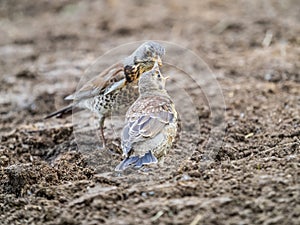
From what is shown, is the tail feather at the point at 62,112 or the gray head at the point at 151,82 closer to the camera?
the gray head at the point at 151,82

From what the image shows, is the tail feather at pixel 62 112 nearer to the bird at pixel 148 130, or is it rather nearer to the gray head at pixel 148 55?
the gray head at pixel 148 55

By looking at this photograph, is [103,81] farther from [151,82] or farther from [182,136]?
[182,136]

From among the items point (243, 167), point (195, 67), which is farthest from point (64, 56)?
point (243, 167)

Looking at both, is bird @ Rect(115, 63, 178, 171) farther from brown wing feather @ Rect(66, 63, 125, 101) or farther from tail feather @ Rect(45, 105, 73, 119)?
tail feather @ Rect(45, 105, 73, 119)

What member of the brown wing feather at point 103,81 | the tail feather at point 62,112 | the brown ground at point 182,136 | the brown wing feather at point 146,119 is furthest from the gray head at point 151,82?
the tail feather at point 62,112

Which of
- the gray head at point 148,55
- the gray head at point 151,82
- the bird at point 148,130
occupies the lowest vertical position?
the bird at point 148,130

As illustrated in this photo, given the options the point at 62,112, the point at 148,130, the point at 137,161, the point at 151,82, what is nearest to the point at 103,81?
the point at 151,82
